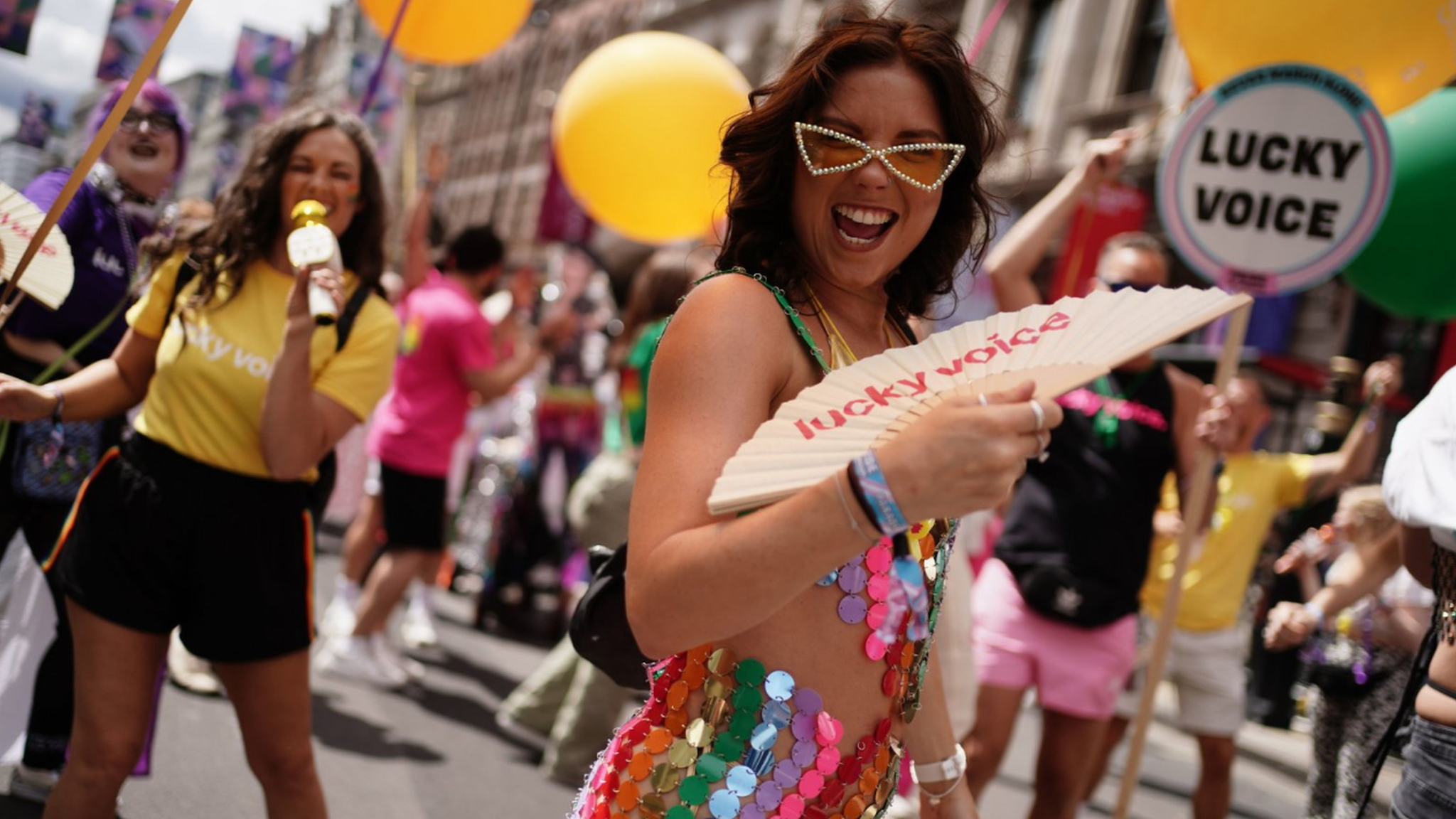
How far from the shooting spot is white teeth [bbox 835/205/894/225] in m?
1.77

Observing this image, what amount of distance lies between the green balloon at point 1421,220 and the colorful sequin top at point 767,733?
3309mm

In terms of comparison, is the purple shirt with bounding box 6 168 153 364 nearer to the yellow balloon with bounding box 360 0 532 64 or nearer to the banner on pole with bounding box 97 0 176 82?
the banner on pole with bounding box 97 0 176 82

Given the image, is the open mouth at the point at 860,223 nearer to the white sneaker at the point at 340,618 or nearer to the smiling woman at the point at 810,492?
the smiling woman at the point at 810,492

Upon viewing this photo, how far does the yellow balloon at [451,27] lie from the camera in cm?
625

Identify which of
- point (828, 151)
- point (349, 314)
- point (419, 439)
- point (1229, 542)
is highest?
point (828, 151)

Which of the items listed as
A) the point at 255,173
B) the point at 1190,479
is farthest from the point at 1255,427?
the point at 255,173

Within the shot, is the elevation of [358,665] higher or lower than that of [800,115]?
lower

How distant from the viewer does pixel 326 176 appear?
9.95 ft

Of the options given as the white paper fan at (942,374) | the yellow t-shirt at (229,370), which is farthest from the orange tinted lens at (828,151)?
Answer: the yellow t-shirt at (229,370)

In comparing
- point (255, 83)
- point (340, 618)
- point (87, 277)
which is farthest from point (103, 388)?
point (255, 83)

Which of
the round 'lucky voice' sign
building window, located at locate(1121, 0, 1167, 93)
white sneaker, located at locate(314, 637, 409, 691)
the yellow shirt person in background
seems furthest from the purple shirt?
building window, located at locate(1121, 0, 1167, 93)

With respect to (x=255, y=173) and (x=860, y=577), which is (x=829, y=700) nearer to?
(x=860, y=577)

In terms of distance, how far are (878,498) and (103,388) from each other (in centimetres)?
214

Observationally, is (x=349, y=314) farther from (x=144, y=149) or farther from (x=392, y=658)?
(x=392, y=658)
